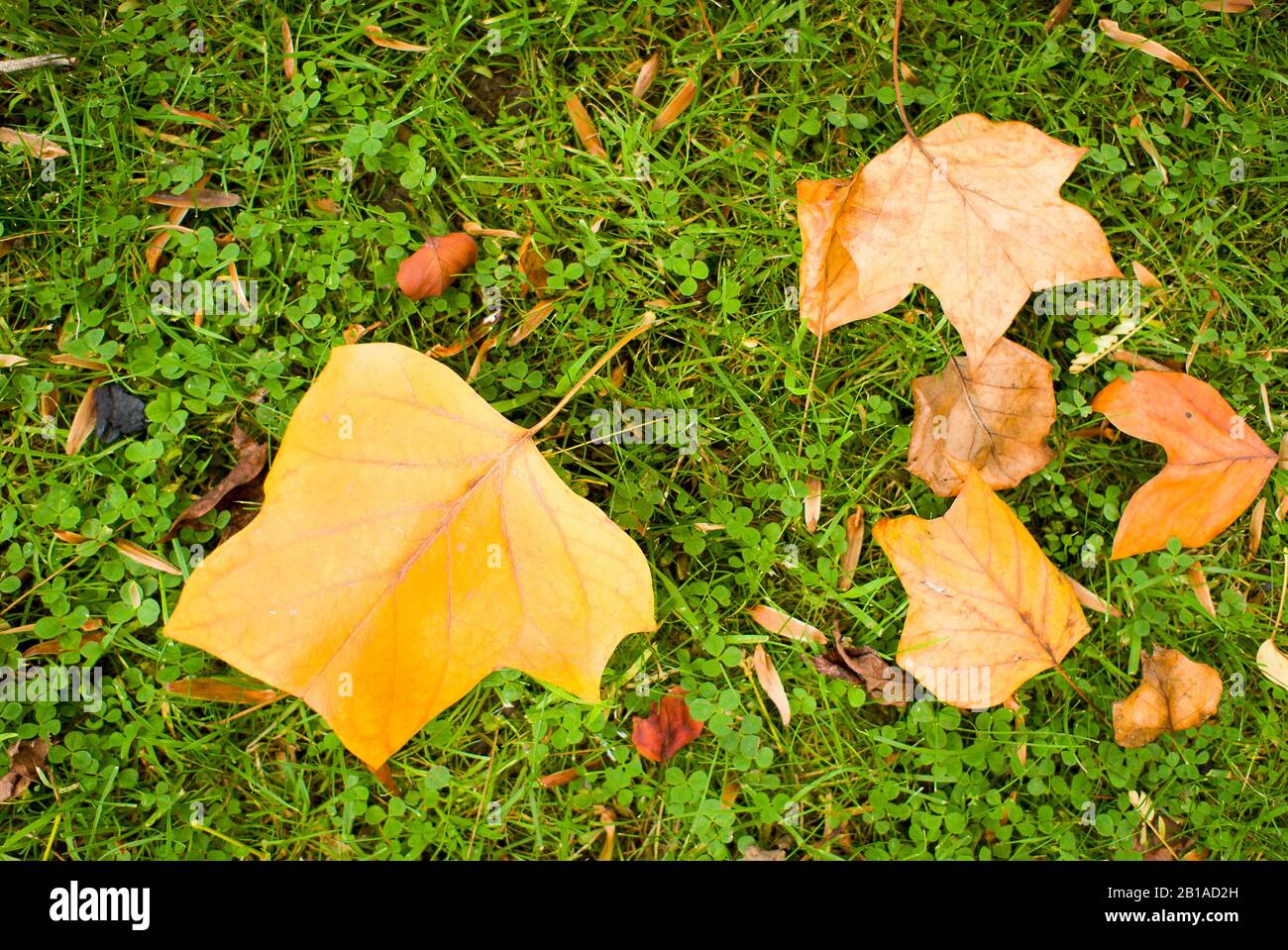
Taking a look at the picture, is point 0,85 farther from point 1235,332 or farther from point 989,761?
point 1235,332

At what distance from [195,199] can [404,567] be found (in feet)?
4.63

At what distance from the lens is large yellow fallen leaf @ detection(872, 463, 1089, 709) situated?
7.72 ft

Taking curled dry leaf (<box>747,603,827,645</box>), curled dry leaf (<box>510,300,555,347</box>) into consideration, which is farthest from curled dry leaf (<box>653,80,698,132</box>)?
curled dry leaf (<box>747,603,827,645</box>)

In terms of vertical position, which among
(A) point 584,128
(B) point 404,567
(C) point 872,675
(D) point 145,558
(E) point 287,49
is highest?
(E) point 287,49

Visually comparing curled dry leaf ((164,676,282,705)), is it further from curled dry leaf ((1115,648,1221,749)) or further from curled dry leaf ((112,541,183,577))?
curled dry leaf ((1115,648,1221,749))

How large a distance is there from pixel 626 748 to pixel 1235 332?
7.38ft

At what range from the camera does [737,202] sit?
2654mm

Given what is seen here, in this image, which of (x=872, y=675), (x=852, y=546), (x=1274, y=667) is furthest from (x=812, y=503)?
(x=1274, y=667)

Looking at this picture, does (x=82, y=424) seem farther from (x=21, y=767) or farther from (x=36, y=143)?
(x=21, y=767)

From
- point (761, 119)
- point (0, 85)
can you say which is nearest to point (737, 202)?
point (761, 119)

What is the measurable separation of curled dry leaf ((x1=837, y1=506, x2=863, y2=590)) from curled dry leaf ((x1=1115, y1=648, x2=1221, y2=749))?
2.87 feet

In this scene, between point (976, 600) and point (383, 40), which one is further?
point (383, 40)

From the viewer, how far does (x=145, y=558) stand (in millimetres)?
2482

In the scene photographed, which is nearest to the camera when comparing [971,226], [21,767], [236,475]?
[971,226]
